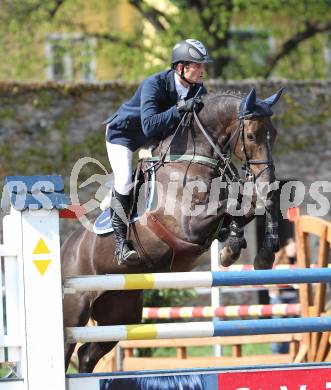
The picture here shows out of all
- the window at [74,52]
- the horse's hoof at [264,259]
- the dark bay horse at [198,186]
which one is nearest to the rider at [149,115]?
the dark bay horse at [198,186]

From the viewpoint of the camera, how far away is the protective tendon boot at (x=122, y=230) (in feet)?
20.2

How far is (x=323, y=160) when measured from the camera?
1527cm

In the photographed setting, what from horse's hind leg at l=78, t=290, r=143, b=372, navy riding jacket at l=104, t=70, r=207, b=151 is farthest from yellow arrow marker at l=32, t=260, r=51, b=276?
horse's hind leg at l=78, t=290, r=143, b=372

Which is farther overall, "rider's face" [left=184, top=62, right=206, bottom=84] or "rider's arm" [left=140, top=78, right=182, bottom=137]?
"rider's face" [left=184, top=62, right=206, bottom=84]

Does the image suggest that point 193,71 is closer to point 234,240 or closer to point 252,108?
point 252,108

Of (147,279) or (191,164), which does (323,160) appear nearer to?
(191,164)

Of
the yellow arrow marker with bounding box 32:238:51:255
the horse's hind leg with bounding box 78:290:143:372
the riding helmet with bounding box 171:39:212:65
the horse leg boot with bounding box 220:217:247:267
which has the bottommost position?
the horse's hind leg with bounding box 78:290:143:372

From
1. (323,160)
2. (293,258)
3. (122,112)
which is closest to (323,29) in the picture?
(323,160)

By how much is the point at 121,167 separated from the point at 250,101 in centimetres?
105

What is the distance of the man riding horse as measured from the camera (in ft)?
20.1

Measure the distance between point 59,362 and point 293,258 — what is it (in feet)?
24.1

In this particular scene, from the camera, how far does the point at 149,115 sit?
6.14m

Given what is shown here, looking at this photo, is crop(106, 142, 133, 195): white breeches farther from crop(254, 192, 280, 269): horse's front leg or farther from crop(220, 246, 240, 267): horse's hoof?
crop(254, 192, 280, 269): horse's front leg

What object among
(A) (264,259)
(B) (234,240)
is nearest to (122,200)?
(B) (234,240)
